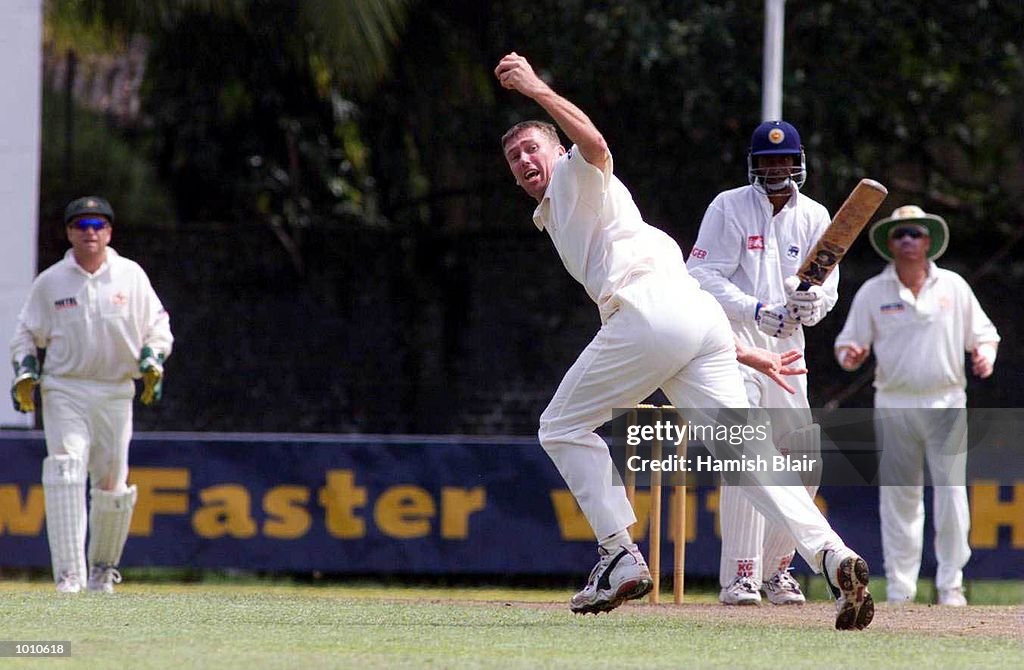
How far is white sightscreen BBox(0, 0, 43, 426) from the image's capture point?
33.2 feet

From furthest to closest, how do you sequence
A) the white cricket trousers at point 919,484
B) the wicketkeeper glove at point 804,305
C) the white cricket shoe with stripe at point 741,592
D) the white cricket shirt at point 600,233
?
the white cricket trousers at point 919,484
the white cricket shoe with stripe at point 741,592
the wicketkeeper glove at point 804,305
the white cricket shirt at point 600,233

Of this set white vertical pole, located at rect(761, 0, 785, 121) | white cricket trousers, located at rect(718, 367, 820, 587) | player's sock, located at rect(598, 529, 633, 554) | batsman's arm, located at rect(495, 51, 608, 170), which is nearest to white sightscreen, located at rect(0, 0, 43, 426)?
white vertical pole, located at rect(761, 0, 785, 121)

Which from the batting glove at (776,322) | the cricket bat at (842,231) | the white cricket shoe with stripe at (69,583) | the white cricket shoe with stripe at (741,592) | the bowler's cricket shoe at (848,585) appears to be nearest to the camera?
the bowler's cricket shoe at (848,585)

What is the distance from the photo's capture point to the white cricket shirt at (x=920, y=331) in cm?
916

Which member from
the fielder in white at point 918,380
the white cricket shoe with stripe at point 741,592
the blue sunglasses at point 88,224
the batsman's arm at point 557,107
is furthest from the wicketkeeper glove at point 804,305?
the blue sunglasses at point 88,224

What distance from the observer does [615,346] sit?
5727 millimetres

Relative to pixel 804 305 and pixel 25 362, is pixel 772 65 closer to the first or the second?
pixel 804 305

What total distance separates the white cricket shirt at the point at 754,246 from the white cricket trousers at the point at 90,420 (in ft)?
9.91

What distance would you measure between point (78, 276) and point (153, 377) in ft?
2.04

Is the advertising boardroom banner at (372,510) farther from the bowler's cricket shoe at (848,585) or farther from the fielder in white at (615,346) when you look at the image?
the bowler's cricket shoe at (848,585)

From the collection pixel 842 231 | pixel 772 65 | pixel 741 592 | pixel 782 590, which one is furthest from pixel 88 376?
pixel 772 65

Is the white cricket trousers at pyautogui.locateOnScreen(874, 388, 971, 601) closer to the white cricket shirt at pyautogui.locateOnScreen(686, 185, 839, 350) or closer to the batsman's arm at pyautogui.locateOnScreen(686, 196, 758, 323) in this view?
the white cricket shirt at pyautogui.locateOnScreen(686, 185, 839, 350)

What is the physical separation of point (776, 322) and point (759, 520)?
3.61 ft

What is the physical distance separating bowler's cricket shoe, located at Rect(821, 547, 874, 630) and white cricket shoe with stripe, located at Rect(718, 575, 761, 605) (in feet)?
4.86
